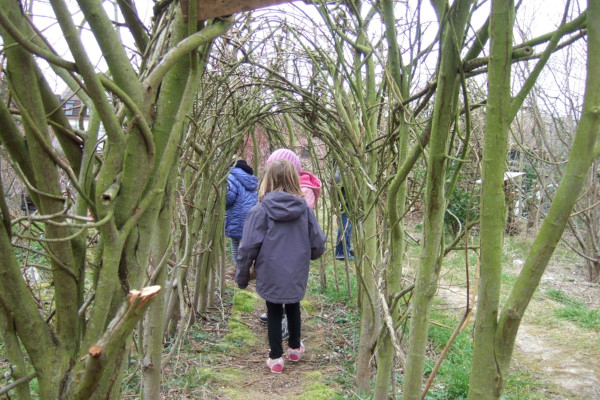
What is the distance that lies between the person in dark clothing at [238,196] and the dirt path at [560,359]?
2.41 m

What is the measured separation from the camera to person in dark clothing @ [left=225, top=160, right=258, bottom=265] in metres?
5.68

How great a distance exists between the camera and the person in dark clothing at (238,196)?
18.6 feet

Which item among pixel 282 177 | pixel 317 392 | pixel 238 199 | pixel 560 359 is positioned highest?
pixel 282 177

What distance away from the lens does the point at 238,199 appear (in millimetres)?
5758

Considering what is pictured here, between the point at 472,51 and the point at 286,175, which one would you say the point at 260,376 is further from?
the point at 472,51

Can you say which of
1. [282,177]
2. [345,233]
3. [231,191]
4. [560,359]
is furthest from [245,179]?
[560,359]

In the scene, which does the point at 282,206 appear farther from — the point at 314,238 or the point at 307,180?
the point at 307,180

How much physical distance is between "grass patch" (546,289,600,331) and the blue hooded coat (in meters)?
3.66

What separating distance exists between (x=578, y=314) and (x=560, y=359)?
124 centimetres

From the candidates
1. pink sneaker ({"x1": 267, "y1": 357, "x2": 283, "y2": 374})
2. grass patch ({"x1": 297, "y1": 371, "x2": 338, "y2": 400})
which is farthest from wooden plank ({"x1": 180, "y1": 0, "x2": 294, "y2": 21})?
pink sneaker ({"x1": 267, "y1": 357, "x2": 283, "y2": 374})

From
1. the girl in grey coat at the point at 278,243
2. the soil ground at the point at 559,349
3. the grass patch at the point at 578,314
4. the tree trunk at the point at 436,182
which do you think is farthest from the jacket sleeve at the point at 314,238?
the grass patch at the point at 578,314

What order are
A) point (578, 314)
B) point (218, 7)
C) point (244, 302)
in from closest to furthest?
point (218, 7), point (578, 314), point (244, 302)

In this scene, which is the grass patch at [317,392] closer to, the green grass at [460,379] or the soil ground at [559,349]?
the green grass at [460,379]

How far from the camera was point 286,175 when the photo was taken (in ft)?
12.3
